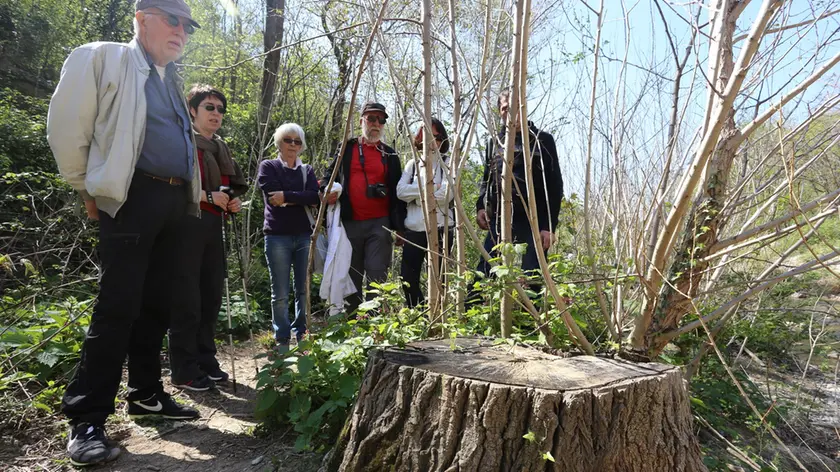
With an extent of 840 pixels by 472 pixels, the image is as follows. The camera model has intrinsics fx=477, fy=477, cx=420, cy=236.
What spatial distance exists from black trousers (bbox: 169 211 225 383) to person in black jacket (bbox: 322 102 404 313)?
3.14ft

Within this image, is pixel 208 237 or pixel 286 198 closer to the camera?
pixel 208 237

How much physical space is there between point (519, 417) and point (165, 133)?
194cm

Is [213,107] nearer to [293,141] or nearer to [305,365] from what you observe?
[293,141]

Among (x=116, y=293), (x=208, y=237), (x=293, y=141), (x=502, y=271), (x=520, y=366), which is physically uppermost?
(x=293, y=141)

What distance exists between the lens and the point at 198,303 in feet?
8.84

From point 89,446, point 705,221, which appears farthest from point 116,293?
point 705,221

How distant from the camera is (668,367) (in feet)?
5.14

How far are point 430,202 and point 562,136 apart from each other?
2066 millimetres

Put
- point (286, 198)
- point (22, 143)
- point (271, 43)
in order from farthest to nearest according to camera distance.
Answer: point (271, 43) → point (22, 143) → point (286, 198)

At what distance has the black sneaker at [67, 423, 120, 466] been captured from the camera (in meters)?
1.96

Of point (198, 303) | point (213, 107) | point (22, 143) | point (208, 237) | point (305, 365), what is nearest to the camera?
point (305, 365)

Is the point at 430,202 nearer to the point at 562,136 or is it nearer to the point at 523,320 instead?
the point at 523,320

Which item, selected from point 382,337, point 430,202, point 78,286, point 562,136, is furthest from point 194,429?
point 562,136

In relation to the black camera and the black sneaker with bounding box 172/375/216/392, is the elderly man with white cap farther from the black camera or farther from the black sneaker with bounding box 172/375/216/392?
the black camera
